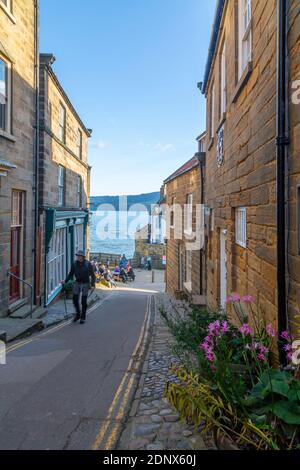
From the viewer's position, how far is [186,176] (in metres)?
16.4

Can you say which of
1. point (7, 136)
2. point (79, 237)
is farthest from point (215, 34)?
point (79, 237)

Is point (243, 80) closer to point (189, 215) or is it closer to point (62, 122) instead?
point (189, 215)

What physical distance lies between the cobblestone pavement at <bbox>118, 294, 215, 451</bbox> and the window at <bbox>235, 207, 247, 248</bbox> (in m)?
2.31

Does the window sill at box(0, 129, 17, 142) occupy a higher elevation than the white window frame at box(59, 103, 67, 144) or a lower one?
lower

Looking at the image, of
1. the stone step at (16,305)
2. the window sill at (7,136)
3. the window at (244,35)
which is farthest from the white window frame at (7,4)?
the stone step at (16,305)

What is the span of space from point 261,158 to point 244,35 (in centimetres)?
252

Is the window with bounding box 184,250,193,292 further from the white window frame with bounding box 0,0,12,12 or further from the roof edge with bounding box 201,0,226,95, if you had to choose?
the white window frame with bounding box 0,0,12,12

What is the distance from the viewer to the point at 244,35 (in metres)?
5.91

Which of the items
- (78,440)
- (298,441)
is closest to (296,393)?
(298,441)

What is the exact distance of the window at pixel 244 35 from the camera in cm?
584

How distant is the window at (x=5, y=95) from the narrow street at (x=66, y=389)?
5.33 meters

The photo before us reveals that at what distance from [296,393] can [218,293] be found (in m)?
6.35

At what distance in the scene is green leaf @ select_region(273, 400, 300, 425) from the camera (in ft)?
8.76

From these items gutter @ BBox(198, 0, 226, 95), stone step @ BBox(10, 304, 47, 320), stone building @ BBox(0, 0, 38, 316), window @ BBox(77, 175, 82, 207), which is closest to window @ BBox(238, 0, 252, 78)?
gutter @ BBox(198, 0, 226, 95)
